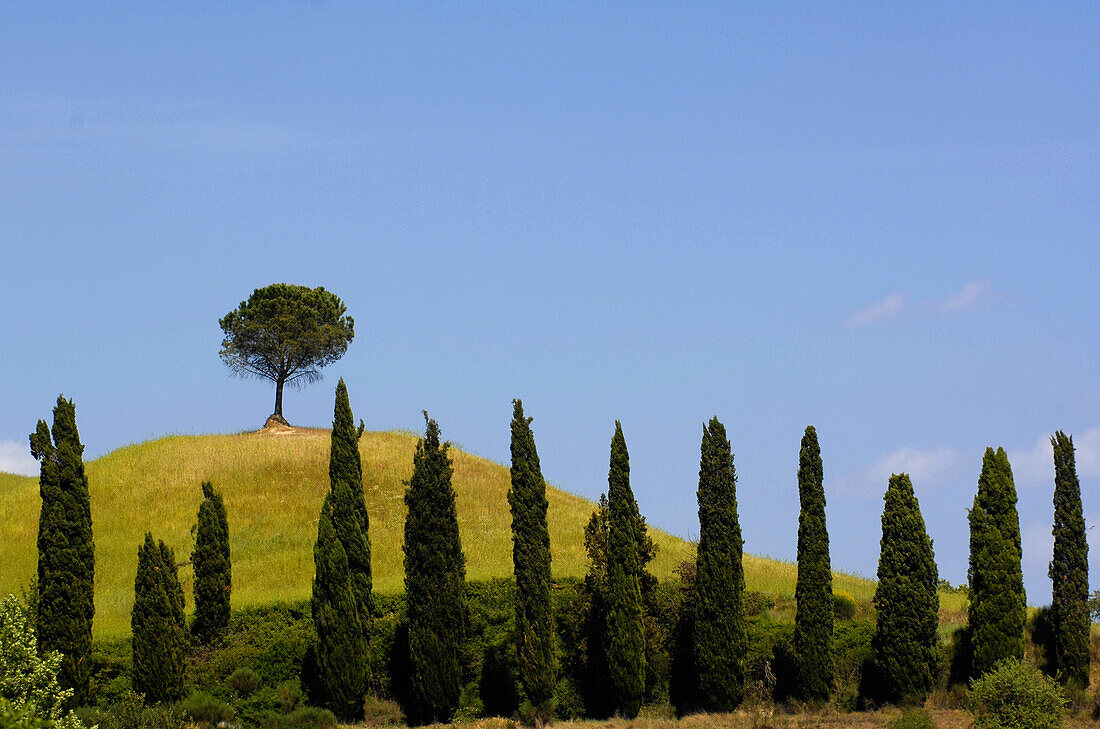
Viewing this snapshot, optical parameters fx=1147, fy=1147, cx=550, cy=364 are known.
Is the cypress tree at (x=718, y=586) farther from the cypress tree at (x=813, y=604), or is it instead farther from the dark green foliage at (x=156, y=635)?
the dark green foliage at (x=156, y=635)

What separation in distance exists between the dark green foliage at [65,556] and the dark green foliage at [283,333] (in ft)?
129

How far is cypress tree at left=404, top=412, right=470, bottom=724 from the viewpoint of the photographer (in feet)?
134

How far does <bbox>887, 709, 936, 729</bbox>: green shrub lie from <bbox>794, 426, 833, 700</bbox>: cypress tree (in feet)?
11.1

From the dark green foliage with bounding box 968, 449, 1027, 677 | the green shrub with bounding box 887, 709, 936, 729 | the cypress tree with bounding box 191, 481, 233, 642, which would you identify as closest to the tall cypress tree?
the green shrub with bounding box 887, 709, 936, 729

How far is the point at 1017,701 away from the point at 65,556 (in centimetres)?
3299

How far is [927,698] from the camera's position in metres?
41.3

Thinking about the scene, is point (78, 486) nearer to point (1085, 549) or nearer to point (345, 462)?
point (345, 462)

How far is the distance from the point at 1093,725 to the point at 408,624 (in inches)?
959

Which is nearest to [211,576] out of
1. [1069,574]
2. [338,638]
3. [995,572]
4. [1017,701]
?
[338,638]

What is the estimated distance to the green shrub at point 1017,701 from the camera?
37219 mm

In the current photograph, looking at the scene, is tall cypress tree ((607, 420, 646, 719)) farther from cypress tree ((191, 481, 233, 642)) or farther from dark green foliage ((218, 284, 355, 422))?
dark green foliage ((218, 284, 355, 422))

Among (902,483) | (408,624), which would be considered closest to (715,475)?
(902,483)

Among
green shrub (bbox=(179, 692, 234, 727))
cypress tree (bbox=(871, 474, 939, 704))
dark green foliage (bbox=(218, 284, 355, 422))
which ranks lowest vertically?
green shrub (bbox=(179, 692, 234, 727))


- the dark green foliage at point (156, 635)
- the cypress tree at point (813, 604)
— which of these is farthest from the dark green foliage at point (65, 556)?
the cypress tree at point (813, 604)
